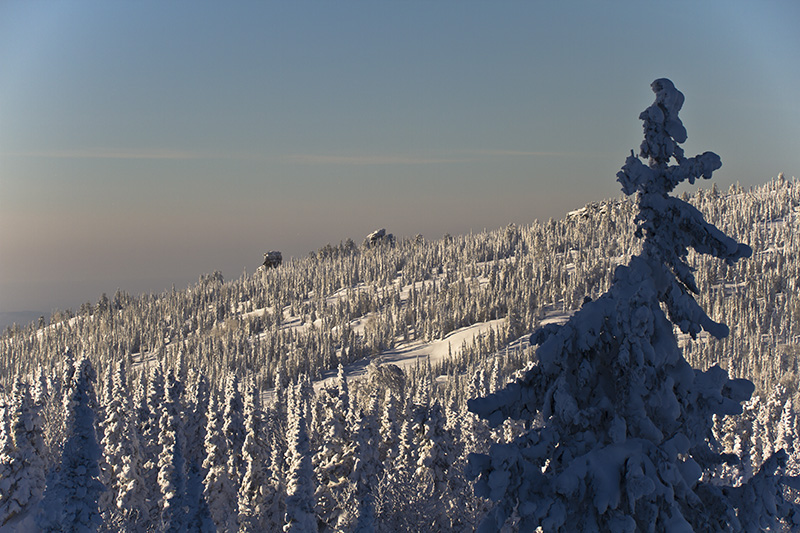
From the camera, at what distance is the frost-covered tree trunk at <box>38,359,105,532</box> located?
24594 millimetres

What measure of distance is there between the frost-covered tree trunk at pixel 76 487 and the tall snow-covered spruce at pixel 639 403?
18.2 meters

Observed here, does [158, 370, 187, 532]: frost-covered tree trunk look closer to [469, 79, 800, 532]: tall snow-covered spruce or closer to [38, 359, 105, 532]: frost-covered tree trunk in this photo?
[38, 359, 105, 532]: frost-covered tree trunk

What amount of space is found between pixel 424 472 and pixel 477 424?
9.14 metres

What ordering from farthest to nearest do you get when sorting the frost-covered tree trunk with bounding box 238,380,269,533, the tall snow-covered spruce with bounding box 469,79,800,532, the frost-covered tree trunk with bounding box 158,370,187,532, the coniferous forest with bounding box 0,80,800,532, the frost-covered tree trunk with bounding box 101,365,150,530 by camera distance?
1. the frost-covered tree trunk with bounding box 101,365,150,530
2. the frost-covered tree trunk with bounding box 238,380,269,533
3. the frost-covered tree trunk with bounding box 158,370,187,532
4. the coniferous forest with bounding box 0,80,800,532
5. the tall snow-covered spruce with bounding box 469,79,800,532

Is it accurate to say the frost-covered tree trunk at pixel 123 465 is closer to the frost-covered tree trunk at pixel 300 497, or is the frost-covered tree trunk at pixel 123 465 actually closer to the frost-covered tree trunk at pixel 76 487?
the frost-covered tree trunk at pixel 300 497

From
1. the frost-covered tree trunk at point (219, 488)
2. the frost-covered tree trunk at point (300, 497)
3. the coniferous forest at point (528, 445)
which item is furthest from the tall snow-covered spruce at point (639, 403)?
the frost-covered tree trunk at point (219, 488)

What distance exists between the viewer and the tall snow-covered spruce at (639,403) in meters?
10.8

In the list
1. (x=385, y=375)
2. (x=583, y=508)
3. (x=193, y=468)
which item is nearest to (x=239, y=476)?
(x=193, y=468)

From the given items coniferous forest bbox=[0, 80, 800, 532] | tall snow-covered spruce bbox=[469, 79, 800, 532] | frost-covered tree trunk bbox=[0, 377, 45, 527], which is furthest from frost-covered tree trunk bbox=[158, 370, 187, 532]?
tall snow-covered spruce bbox=[469, 79, 800, 532]

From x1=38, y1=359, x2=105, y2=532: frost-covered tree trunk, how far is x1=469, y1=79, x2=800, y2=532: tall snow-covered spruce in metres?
18.2

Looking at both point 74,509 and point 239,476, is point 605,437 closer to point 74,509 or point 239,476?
point 74,509

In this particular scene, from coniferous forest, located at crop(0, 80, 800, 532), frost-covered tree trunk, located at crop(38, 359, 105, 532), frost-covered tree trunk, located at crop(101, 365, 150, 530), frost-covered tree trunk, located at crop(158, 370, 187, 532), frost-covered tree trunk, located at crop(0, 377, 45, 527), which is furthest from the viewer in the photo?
frost-covered tree trunk, located at crop(101, 365, 150, 530)

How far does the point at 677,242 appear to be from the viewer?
39.2 feet

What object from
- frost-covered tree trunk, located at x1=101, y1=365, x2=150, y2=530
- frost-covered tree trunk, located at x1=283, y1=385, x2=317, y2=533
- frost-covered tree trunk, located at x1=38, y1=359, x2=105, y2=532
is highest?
frost-covered tree trunk, located at x1=38, y1=359, x2=105, y2=532
